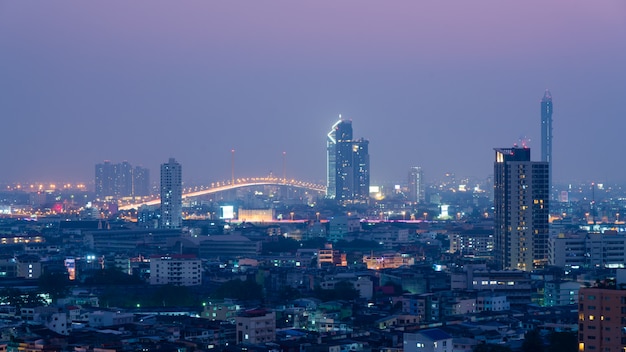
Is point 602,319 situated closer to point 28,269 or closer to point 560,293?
point 560,293

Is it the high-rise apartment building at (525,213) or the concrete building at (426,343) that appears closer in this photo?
the concrete building at (426,343)

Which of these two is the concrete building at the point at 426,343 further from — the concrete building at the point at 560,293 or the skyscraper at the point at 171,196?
the skyscraper at the point at 171,196

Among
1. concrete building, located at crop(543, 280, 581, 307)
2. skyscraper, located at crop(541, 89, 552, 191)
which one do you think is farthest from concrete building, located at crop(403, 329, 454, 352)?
skyscraper, located at crop(541, 89, 552, 191)

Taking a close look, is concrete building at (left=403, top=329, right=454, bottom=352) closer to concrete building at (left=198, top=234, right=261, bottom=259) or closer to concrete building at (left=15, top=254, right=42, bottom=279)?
concrete building at (left=15, top=254, right=42, bottom=279)

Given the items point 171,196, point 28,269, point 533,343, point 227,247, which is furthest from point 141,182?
point 533,343

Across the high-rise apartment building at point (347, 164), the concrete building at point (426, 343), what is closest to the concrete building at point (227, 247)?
the concrete building at point (426, 343)

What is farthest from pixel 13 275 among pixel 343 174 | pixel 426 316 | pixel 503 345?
pixel 343 174
